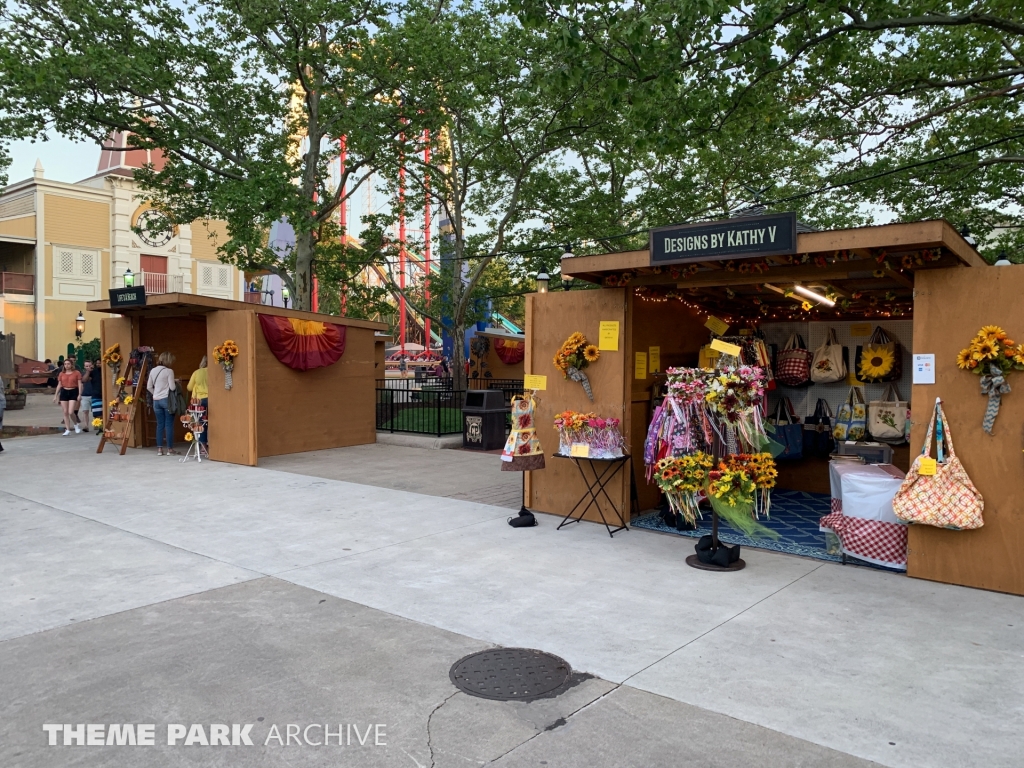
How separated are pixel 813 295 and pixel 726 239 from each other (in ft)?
7.20

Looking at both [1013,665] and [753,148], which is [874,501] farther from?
[753,148]

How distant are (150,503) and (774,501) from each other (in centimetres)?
711

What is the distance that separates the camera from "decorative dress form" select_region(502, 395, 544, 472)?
731cm

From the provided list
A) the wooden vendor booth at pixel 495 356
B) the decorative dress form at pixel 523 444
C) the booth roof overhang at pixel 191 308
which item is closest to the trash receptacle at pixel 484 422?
the booth roof overhang at pixel 191 308

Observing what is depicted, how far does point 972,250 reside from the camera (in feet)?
18.2

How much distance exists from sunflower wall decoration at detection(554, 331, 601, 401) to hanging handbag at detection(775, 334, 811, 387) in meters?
2.53

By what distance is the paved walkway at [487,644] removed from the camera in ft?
10.1

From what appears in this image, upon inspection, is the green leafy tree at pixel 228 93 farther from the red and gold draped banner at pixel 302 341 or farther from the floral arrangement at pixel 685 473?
the floral arrangement at pixel 685 473

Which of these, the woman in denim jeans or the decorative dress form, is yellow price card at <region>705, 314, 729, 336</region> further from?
the woman in denim jeans

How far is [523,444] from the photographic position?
289 inches

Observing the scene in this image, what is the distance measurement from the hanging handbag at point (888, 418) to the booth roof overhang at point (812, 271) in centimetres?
105

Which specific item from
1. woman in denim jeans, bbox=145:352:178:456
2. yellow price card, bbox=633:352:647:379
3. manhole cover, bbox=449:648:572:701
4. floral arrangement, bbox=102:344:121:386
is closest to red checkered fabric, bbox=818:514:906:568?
yellow price card, bbox=633:352:647:379

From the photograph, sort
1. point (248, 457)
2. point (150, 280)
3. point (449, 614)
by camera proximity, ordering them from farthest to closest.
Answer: point (150, 280), point (248, 457), point (449, 614)

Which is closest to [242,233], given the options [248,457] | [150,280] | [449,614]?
[248,457]
